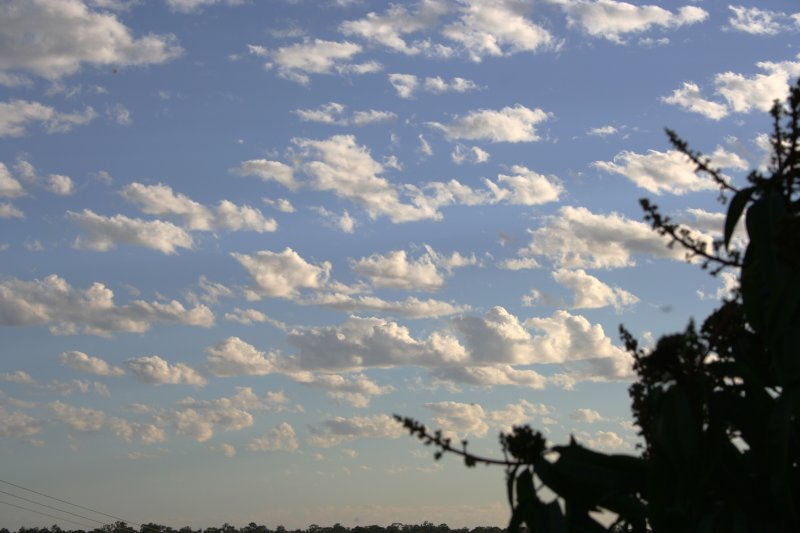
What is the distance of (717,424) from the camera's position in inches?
222

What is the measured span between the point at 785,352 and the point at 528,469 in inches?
63.4

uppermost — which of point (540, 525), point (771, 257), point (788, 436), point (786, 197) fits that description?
point (786, 197)

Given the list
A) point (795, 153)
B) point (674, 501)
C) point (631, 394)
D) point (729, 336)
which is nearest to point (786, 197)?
point (795, 153)

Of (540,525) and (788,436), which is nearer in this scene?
(788,436)

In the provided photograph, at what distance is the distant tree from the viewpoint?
543 centimetres

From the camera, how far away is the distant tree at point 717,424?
5.43 m

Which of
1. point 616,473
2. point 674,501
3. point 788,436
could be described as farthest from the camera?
point 616,473

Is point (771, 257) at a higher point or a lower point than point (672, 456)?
higher

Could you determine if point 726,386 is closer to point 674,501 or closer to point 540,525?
point 674,501

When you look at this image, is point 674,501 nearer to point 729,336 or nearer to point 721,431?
point 721,431

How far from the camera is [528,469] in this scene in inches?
244

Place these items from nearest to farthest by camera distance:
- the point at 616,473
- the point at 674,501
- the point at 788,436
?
the point at 788,436, the point at 674,501, the point at 616,473

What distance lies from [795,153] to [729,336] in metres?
1.14

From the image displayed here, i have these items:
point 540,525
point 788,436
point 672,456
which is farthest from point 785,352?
point 540,525
